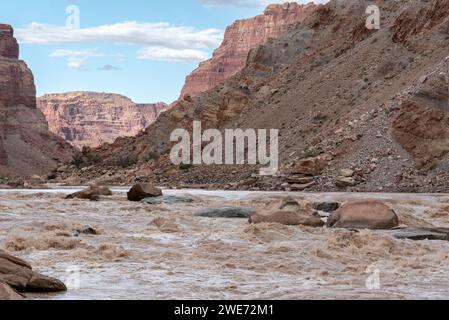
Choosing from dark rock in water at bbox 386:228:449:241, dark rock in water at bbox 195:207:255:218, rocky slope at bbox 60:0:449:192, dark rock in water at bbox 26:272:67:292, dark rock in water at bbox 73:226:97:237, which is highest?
rocky slope at bbox 60:0:449:192

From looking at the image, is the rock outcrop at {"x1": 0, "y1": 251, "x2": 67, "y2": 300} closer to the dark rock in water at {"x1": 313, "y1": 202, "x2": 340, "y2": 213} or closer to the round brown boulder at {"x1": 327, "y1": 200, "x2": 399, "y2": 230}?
the round brown boulder at {"x1": 327, "y1": 200, "x2": 399, "y2": 230}

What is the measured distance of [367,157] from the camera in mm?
31109

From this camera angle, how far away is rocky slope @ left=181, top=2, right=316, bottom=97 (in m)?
164

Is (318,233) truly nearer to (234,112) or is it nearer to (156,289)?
(156,289)

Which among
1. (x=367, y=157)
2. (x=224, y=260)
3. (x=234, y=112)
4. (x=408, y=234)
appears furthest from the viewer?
(x=234, y=112)

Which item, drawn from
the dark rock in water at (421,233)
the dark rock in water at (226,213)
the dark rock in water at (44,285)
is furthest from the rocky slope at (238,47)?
the dark rock in water at (44,285)

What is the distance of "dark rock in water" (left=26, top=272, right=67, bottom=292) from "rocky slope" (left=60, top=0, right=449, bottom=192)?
70.4ft

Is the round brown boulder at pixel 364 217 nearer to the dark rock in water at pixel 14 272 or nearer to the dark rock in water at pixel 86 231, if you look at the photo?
the dark rock in water at pixel 86 231

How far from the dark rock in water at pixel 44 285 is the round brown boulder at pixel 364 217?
9713 mm

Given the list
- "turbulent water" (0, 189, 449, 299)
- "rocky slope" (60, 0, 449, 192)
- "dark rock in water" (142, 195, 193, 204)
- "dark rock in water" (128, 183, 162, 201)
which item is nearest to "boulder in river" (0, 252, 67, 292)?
"turbulent water" (0, 189, 449, 299)

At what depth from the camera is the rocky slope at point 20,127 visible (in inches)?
3772

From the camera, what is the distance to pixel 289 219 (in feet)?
58.1
